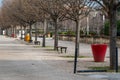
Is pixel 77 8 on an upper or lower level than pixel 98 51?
upper

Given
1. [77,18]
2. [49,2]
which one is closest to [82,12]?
[77,18]

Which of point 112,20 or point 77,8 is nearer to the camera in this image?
point 112,20

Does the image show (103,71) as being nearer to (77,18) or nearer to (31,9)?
(77,18)

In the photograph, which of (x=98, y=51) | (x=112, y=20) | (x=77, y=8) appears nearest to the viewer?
(x=112, y=20)

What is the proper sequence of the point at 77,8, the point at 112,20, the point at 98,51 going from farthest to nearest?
the point at 77,8 < the point at 98,51 < the point at 112,20

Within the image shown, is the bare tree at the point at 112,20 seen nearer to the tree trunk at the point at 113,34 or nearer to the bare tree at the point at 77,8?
the tree trunk at the point at 113,34

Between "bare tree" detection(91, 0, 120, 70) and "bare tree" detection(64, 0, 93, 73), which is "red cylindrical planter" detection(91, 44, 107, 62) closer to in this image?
"bare tree" detection(64, 0, 93, 73)

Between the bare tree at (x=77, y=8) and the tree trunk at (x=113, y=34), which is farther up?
the bare tree at (x=77, y=8)

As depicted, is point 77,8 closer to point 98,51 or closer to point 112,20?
point 98,51

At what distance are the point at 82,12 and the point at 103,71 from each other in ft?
32.6

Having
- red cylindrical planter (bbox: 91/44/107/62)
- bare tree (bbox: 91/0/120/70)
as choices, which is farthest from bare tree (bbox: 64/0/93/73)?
bare tree (bbox: 91/0/120/70)

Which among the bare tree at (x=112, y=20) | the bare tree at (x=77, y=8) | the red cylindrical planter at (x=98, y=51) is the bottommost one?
the red cylindrical planter at (x=98, y=51)

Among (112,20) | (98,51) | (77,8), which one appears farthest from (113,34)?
(77,8)

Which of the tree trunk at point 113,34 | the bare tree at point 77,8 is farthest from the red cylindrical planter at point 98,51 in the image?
the tree trunk at point 113,34
